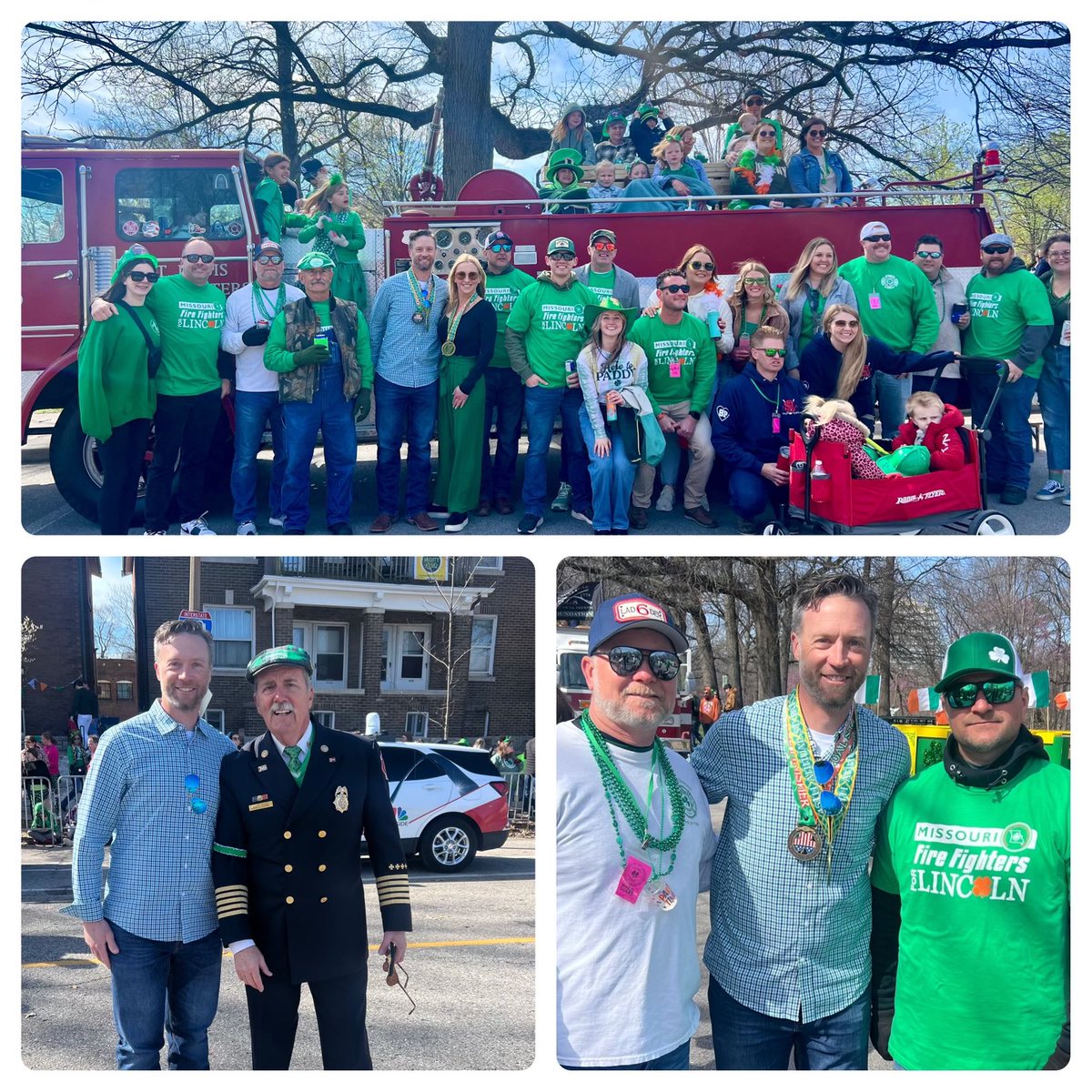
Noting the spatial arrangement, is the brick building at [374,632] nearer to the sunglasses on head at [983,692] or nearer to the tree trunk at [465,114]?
the sunglasses on head at [983,692]

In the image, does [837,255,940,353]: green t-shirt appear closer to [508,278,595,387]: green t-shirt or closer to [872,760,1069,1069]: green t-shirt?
[508,278,595,387]: green t-shirt

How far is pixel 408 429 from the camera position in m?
5.43

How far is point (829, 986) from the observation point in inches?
119

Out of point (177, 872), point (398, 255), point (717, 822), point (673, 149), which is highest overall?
point (673, 149)

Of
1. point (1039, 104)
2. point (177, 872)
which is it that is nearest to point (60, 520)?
point (177, 872)

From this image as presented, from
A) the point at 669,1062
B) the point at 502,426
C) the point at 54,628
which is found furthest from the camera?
the point at 502,426

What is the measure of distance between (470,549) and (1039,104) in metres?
7.32

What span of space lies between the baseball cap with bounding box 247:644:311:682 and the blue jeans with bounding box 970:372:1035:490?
3.94 m

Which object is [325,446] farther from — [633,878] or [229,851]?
[633,878]

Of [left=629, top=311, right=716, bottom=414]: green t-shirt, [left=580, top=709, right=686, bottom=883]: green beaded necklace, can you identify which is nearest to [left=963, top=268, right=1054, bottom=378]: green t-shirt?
[left=629, top=311, right=716, bottom=414]: green t-shirt

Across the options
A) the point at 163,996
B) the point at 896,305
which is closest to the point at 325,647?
the point at 163,996

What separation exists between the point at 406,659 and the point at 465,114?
5.54m

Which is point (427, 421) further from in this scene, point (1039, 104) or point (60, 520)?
point (1039, 104)

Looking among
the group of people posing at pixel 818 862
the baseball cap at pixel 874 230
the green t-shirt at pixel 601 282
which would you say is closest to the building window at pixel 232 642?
the group of people posing at pixel 818 862
